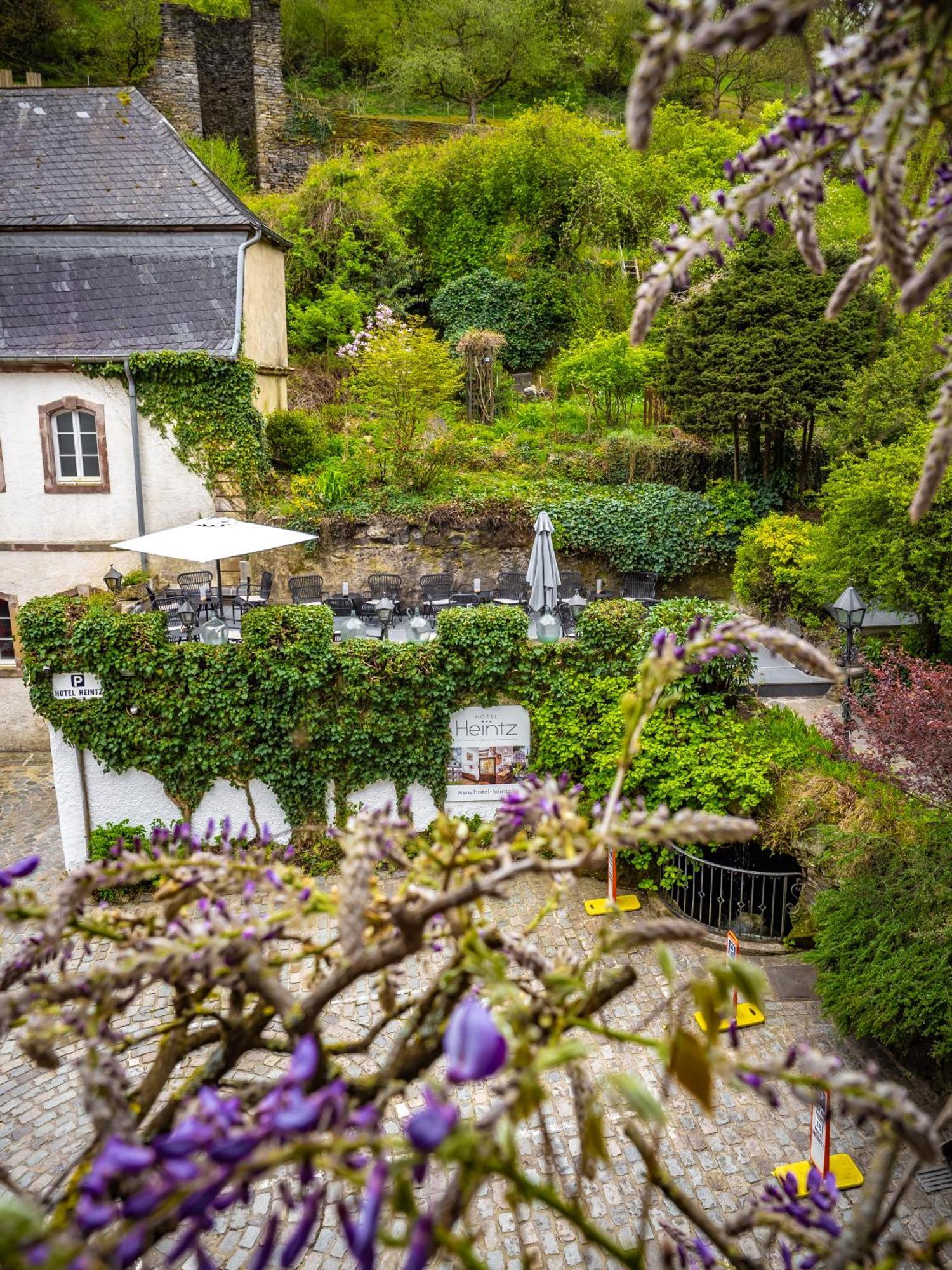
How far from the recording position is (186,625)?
13.4 metres

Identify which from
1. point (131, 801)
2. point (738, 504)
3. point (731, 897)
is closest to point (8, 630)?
point (131, 801)

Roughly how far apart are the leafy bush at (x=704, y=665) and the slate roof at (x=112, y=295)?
936 centimetres

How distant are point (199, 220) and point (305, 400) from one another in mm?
5972

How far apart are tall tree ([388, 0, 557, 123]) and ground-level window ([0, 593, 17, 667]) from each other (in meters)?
26.7

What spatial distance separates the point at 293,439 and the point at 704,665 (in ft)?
35.4

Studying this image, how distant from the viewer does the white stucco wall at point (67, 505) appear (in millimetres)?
16406

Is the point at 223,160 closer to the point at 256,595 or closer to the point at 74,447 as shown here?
the point at 74,447

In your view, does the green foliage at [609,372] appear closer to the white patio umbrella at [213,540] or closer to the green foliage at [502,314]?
the green foliage at [502,314]

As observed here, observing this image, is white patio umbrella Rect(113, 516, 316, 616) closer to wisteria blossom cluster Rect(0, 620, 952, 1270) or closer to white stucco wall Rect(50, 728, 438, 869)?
white stucco wall Rect(50, 728, 438, 869)

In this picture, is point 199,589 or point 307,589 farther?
point 199,589

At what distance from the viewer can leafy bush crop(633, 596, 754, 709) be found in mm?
11609

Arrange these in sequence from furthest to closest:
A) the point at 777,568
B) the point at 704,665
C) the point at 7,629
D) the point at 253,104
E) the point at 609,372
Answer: the point at 253,104 → the point at 609,372 → the point at 7,629 → the point at 777,568 → the point at 704,665

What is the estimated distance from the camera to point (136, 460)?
54.8 ft

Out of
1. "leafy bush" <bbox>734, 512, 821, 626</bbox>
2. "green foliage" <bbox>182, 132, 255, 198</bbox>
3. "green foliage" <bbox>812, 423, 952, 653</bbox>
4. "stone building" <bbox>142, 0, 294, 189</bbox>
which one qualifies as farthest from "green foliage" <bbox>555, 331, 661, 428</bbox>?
"stone building" <bbox>142, 0, 294, 189</bbox>
